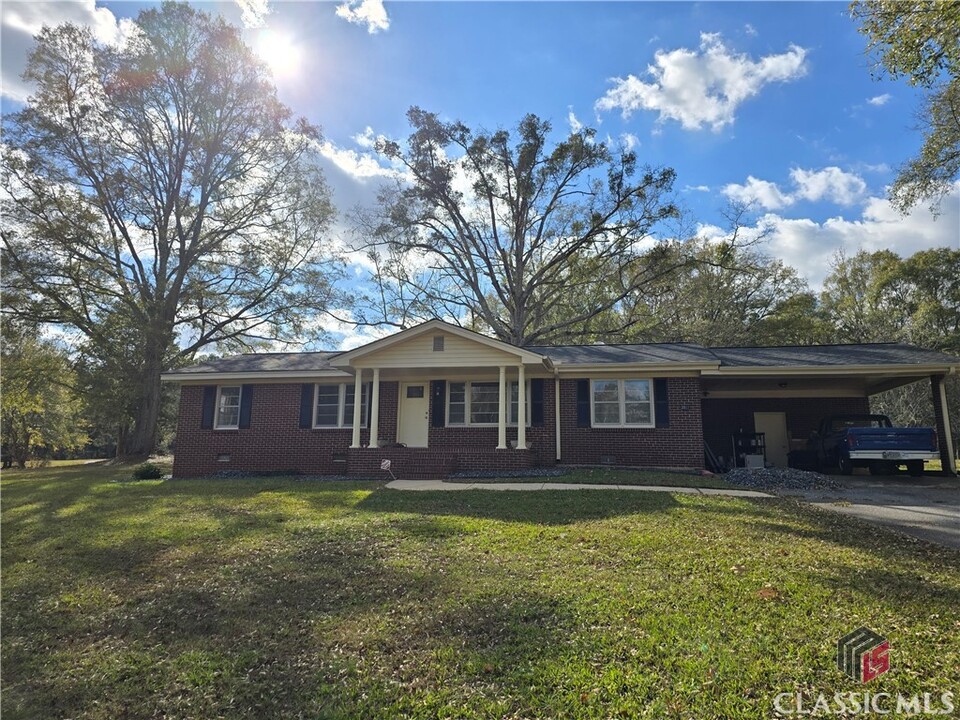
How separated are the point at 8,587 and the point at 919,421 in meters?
34.8

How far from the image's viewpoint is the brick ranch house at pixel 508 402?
13938 mm

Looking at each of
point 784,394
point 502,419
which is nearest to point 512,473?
point 502,419

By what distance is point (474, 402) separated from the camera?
15531 mm

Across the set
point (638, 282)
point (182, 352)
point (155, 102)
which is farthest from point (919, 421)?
point (155, 102)

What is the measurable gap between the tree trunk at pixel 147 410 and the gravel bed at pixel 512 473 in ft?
54.7

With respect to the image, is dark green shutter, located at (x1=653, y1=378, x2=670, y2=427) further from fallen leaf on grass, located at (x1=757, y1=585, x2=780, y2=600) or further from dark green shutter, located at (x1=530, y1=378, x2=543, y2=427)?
fallen leaf on grass, located at (x1=757, y1=585, x2=780, y2=600)

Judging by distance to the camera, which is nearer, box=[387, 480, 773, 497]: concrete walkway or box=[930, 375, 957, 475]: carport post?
box=[387, 480, 773, 497]: concrete walkway

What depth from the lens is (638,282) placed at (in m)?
27.5

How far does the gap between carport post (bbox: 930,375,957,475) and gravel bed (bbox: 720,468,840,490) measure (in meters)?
3.35

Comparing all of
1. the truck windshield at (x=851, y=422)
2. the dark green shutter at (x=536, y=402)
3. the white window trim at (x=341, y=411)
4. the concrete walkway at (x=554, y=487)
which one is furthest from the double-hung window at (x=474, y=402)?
the truck windshield at (x=851, y=422)

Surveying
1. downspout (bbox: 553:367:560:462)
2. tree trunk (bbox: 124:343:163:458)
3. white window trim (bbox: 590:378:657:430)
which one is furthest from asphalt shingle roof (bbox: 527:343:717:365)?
tree trunk (bbox: 124:343:163:458)

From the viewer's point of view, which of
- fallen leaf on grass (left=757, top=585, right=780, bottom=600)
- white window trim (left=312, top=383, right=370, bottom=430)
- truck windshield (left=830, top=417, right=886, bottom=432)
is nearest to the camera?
fallen leaf on grass (left=757, top=585, right=780, bottom=600)

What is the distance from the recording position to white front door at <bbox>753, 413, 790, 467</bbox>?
16766 millimetres

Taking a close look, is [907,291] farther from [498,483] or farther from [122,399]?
[122,399]
